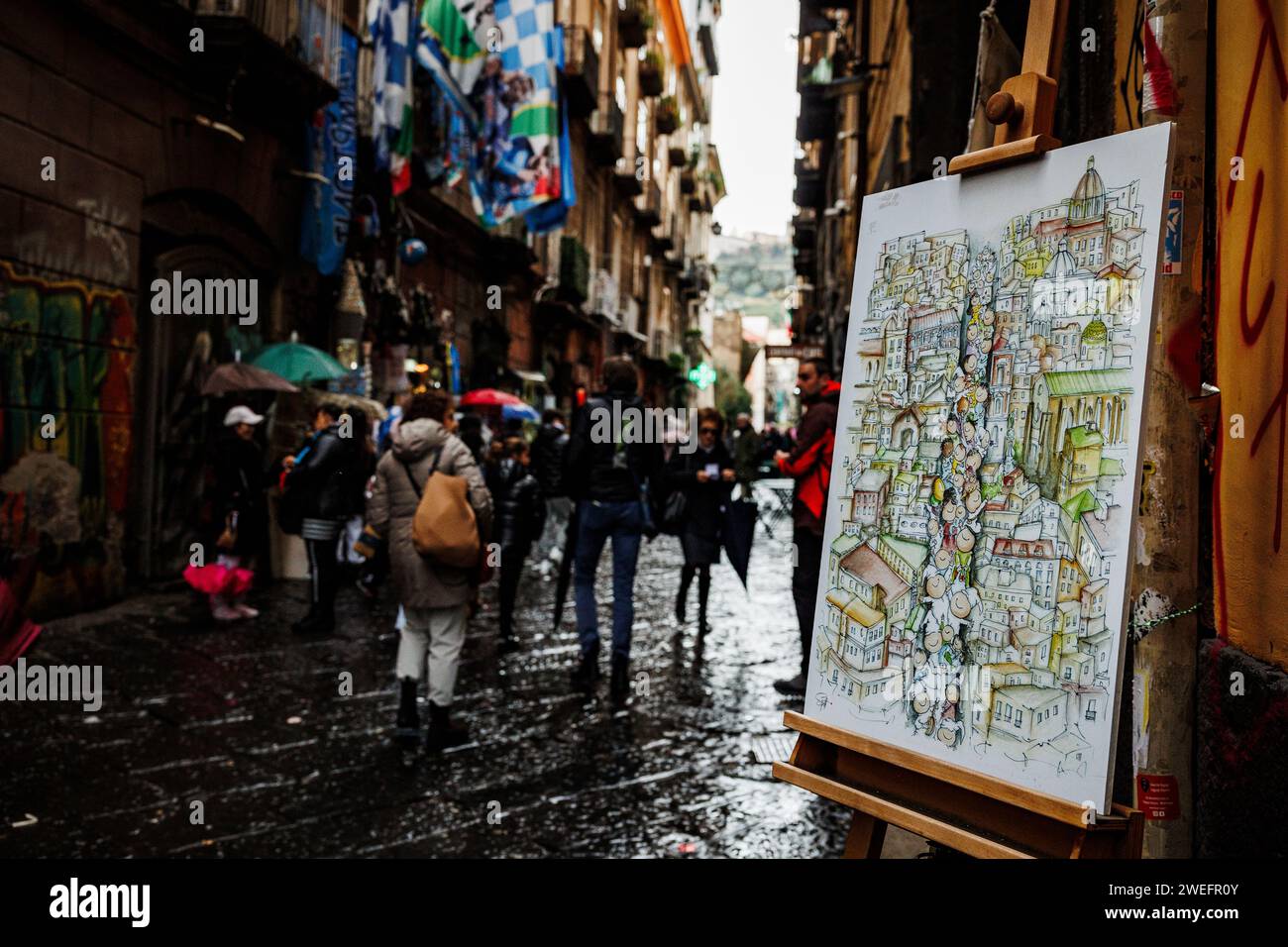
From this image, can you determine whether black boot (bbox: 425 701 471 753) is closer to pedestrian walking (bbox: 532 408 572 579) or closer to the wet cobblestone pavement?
the wet cobblestone pavement

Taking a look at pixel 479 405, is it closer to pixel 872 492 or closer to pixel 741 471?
pixel 741 471

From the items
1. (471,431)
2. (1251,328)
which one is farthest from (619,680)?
(1251,328)

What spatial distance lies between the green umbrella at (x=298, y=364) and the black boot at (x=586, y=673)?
4.74m

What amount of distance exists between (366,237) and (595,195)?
15785 millimetres

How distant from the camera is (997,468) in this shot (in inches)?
89.2

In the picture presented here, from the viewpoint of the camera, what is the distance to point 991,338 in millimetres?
2330

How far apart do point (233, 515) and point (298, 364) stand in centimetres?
224

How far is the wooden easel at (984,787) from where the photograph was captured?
2.05m

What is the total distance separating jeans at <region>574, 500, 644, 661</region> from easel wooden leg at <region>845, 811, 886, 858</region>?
11.3 feet

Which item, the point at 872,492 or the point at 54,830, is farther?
the point at 54,830

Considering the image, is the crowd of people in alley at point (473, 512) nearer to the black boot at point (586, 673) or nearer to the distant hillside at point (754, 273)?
the black boot at point (586, 673)

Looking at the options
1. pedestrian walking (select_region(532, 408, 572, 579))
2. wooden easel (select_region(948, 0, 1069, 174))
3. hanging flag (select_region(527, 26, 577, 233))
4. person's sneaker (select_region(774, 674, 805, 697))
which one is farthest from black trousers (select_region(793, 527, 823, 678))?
hanging flag (select_region(527, 26, 577, 233))

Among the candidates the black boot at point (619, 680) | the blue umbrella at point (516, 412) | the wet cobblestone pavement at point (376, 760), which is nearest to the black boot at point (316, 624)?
the wet cobblestone pavement at point (376, 760)

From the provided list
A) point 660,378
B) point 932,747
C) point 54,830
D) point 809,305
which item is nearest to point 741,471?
point 54,830
